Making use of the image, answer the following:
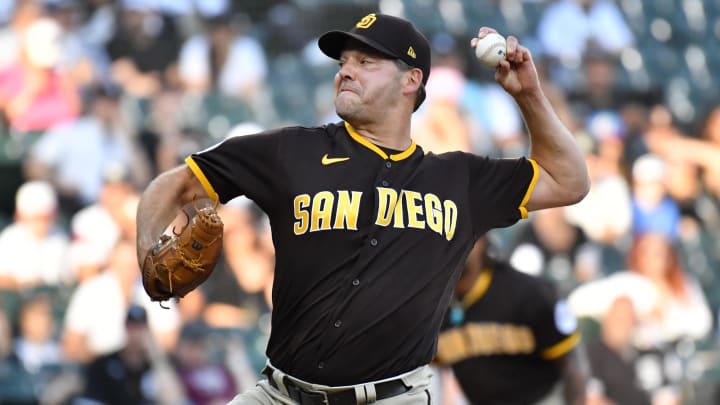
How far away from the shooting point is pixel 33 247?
8312mm

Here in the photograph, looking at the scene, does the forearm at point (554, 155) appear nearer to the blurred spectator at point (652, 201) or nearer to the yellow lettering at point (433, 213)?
the yellow lettering at point (433, 213)

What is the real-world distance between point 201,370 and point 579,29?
4.86 m

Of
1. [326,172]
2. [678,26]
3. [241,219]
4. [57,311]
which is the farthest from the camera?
[678,26]

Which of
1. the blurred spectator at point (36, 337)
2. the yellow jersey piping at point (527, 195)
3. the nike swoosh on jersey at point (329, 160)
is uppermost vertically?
the nike swoosh on jersey at point (329, 160)

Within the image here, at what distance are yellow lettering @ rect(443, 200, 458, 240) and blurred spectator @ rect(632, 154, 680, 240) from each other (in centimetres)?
658

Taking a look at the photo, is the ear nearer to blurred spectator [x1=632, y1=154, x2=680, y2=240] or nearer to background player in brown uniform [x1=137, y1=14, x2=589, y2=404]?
background player in brown uniform [x1=137, y1=14, x2=589, y2=404]

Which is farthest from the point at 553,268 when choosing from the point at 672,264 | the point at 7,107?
the point at 7,107

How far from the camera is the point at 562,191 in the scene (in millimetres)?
4352

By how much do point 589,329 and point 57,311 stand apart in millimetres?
4034

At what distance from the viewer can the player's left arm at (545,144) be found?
14.0 ft

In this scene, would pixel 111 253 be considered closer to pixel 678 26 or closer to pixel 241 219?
pixel 241 219

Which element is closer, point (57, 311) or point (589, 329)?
point (57, 311)

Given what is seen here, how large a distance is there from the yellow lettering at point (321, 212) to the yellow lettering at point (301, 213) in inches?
0.9

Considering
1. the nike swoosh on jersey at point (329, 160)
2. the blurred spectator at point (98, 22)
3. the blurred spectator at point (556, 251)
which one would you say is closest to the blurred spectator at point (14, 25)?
the blurred spectator at point (98, 22)
